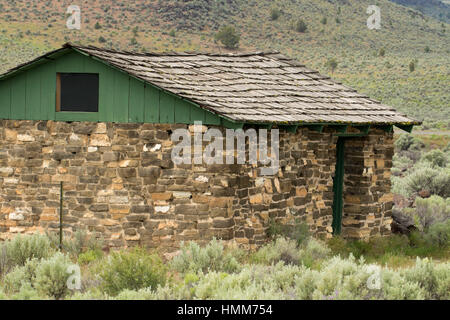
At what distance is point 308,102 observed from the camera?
13.8 metres

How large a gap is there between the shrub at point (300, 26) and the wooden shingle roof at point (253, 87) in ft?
145

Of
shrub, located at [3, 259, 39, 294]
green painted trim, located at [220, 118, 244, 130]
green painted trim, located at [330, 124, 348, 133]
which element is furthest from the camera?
green painted trim, located at [330, 124, 348, 133]

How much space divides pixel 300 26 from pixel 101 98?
49.0 meters

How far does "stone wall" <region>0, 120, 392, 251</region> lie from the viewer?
38.7 feet

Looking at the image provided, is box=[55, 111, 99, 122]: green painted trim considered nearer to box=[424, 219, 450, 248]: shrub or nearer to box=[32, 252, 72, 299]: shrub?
box=[32, 252, 72, 299]: shrub

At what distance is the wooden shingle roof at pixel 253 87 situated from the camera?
12.0 meters

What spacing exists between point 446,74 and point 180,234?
4037 centimetres

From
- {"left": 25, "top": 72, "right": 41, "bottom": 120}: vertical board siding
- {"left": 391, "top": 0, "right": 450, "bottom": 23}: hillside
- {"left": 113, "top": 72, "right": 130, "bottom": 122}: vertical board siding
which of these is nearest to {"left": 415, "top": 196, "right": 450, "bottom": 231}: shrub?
{"left": 113, "top": 72, "right": 130, "bottom": 122}: vertical board siding

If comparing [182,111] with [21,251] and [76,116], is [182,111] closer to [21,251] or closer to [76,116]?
[76,116]

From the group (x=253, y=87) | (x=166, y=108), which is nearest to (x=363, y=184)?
(x=253, y=87)

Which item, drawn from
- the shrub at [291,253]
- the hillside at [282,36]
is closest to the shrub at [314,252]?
the shrub at [291,253]

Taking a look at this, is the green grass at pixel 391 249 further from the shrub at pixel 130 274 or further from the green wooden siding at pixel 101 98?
the shrub at pixel 130 274

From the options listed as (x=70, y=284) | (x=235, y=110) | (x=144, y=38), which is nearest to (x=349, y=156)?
(x=235, y=110)

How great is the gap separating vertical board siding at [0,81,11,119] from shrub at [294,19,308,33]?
4865cm
